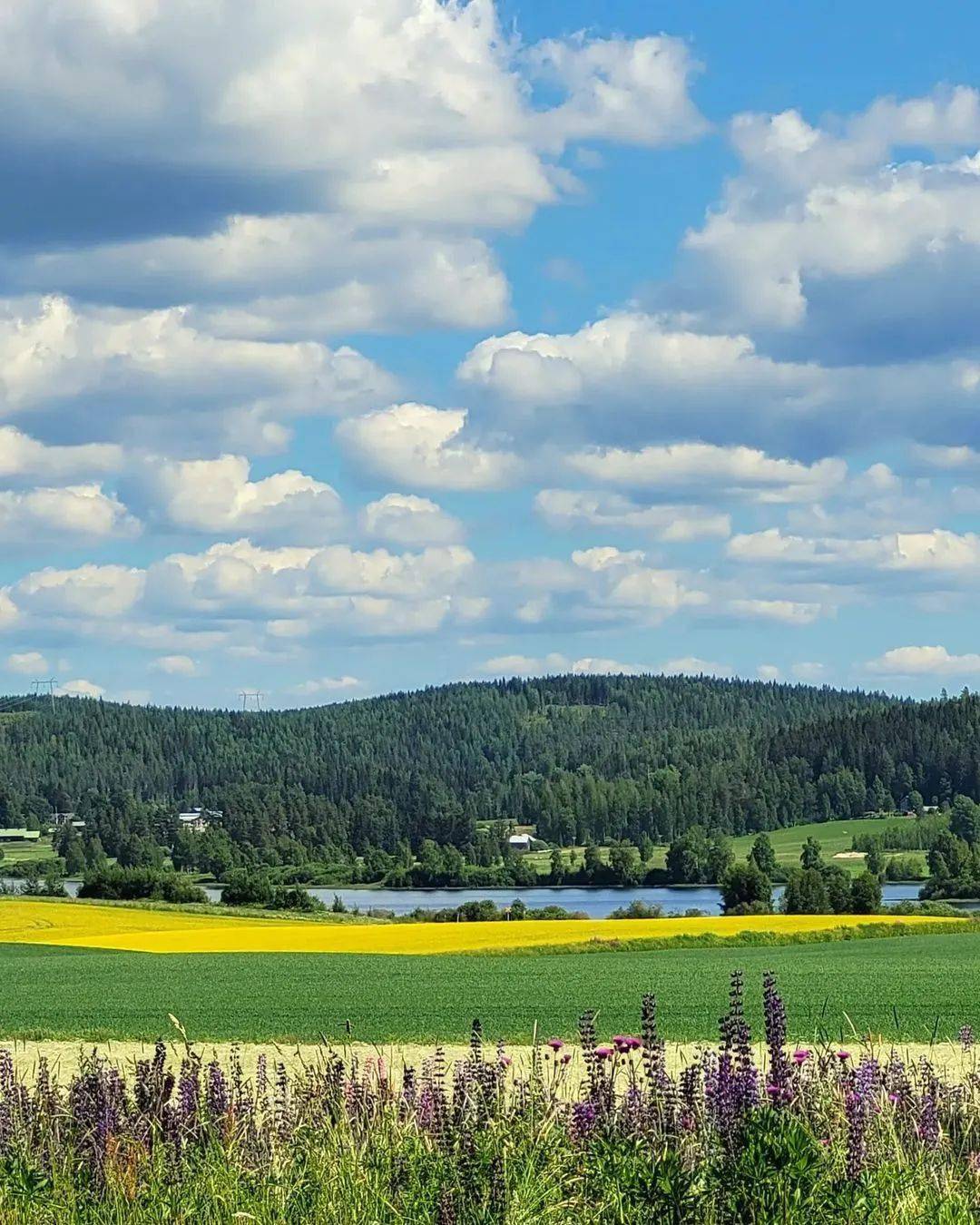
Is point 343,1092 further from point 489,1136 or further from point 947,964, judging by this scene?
point 947,964

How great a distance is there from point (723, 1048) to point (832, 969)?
107 feet

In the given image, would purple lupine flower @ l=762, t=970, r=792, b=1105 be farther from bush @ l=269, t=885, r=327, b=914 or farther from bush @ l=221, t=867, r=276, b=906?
bush @ l=221, t=867, r=276, b=906

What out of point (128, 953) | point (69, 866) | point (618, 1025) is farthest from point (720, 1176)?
point (69, 866)

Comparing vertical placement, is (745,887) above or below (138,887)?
below

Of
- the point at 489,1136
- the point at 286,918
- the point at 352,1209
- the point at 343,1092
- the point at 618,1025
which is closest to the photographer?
the point at 352,1209

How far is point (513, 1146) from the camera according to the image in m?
10.6

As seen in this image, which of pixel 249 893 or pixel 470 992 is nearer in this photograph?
pixel 470 992

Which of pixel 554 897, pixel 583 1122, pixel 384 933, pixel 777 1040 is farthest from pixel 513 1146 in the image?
pixel 554 897

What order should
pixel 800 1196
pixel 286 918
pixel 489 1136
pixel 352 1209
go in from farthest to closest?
pixel 286 918 < pixel 489 1136 < pixel 352 1209 < pixel 800 1196

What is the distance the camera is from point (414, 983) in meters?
40.5

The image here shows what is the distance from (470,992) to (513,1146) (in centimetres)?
2750

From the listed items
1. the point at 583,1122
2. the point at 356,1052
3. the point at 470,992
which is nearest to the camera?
the point at 583,1122

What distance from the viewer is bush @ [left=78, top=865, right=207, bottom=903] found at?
99500mm

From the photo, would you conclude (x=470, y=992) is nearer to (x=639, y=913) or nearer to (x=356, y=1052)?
(x=356, y=1052)
